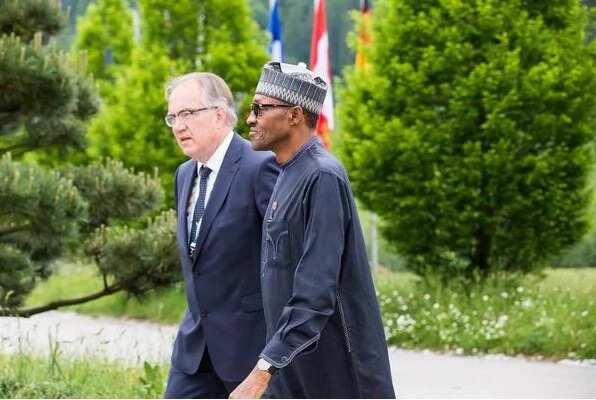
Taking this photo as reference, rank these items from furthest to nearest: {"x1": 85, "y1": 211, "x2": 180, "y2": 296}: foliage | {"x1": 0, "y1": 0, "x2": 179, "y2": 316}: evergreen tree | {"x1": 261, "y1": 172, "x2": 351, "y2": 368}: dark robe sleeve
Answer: {"x1": 85, "y1": 211, "x2": 180, "y2": 296}: foliage
{"x1": 0, "y1": 0, "x2": 179, "y2": 316}: evergreen tree
{"x1": 261, "y1": 172, "x2": 351, "y2": 368}: dark robe sleeve

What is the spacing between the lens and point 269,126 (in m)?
3.82

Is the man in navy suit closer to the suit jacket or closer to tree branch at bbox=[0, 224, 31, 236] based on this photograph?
the suit jacket

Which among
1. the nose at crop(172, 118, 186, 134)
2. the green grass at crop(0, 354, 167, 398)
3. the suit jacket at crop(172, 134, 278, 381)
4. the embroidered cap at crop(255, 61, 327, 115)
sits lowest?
the green grass at crop(0, 354, 167, 398)

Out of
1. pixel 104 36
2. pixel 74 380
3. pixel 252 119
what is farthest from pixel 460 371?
pixel 104 36

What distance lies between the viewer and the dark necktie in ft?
15.8

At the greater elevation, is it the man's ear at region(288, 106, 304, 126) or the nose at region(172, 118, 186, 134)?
the man's ear at region(288, 106, 304, 126)

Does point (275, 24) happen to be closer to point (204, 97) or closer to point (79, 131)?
point (79, 131)

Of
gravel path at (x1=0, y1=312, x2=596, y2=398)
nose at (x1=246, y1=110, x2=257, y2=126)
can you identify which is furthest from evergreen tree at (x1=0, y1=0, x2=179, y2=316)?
nose at (x1=246, y1=110, x2=257, y2=126)

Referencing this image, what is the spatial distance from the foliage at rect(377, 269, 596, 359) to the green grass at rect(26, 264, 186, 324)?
2.39 metres

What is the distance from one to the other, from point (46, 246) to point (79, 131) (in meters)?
0.95

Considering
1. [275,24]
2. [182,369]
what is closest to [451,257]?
[275,24]

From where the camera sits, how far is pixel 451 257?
15.1 m

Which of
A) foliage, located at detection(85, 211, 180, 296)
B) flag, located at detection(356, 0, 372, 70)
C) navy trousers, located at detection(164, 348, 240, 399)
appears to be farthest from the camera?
flag, located at detection(356, 0, 372, 70)

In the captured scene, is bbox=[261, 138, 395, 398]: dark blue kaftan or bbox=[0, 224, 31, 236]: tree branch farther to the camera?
bbox=[0, 224, 31, 236]: tree branch
